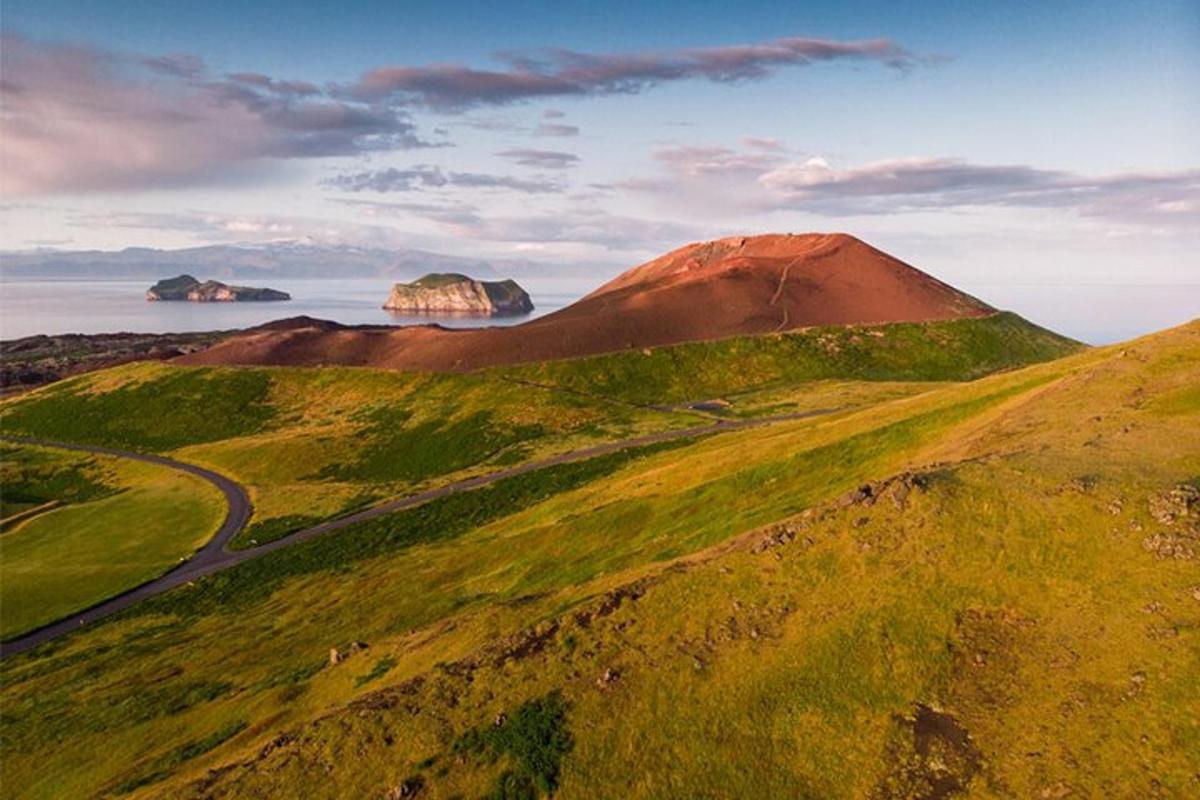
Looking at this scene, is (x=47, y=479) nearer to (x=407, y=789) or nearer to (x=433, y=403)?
(x=433, y=403)

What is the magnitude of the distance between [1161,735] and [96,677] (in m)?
56.1

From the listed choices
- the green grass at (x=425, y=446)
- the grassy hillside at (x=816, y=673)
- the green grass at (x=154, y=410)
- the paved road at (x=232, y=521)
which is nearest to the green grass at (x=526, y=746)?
the grassy hillside at (x=816, y=673)

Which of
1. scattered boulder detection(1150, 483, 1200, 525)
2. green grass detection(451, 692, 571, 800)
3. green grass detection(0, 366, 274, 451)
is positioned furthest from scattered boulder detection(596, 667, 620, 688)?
green grass detection(0, 366, 274, 451)

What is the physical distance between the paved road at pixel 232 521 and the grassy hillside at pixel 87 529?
5.10ft

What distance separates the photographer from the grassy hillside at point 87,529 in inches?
2496

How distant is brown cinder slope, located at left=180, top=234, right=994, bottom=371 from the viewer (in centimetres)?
15062

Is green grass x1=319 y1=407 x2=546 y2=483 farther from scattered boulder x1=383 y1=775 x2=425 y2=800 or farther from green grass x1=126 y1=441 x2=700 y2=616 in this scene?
scattered boulder x1=383 y1=775 x2=425 y2=800

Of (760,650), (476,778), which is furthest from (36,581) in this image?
(760,650)

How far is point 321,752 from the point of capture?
835 inches

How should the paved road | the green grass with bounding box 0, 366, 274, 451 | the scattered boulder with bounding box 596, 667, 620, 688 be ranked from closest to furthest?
the scattered boulder with bounding box 596, 667, 620, 688, the paved road, the green grass with bounding box 0, 366, 274, 451

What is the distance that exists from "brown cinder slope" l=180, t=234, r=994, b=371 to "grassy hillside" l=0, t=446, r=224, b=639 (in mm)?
50487

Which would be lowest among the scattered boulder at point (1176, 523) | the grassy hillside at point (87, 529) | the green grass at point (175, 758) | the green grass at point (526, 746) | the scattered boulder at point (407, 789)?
the grassy hillside at point (87, 529)

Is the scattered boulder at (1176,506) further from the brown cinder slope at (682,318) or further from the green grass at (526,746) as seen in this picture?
the brown cinder slope at (682,318)

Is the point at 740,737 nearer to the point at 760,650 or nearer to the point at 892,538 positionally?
the point at 760,650
